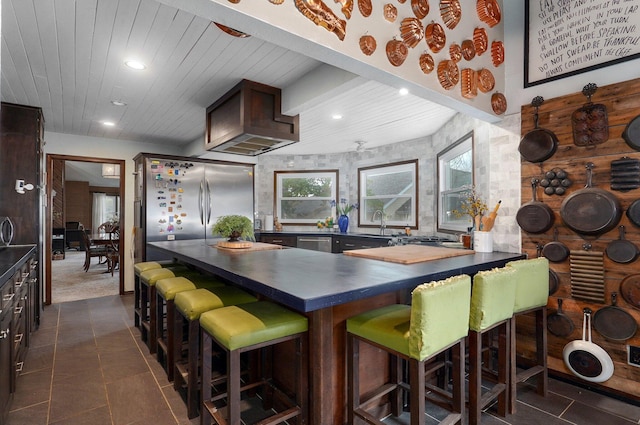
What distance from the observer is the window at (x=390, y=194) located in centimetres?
498

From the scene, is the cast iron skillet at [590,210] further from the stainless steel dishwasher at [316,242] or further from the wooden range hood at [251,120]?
the stainless steel dishwasher at [316,242]

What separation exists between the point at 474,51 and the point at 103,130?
460 centimetres

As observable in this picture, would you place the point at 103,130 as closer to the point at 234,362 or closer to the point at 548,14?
the point at 234,362

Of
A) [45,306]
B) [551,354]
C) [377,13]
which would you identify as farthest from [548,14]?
[45,306]

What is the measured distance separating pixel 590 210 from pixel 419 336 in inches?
65.8

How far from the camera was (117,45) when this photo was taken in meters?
2.29

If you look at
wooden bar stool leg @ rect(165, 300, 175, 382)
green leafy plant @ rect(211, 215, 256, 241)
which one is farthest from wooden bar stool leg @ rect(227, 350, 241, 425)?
green leafy plant @ rect(211, 215, 256, 241)

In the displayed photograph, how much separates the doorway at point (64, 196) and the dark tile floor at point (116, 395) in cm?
185

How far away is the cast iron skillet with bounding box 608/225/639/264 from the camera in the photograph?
205cm

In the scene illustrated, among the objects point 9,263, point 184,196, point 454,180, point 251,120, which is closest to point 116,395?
point 9,263

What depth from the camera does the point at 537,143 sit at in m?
2.46

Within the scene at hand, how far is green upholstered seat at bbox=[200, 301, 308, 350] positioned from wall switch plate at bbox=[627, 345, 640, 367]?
2.12 m

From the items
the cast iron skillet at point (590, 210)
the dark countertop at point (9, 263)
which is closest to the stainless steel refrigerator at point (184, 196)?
the dark countertop at point (9, 263)

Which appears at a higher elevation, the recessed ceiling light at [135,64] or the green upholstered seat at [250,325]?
the recessed ceiling light at [135,64]
